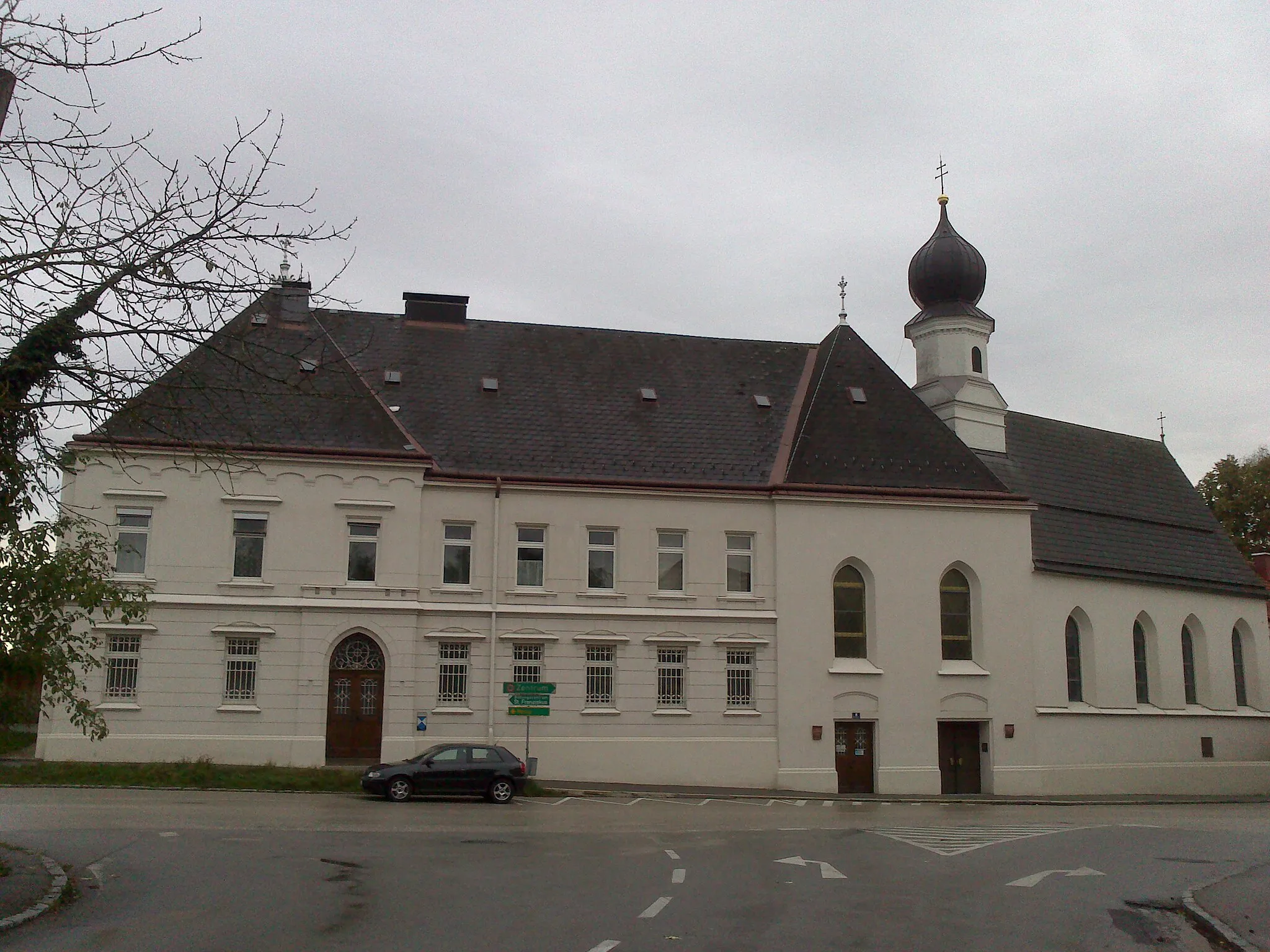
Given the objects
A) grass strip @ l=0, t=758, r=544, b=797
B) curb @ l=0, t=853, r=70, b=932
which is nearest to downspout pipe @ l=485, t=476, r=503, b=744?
grass strip @ l=0, t=758, r=544, b=797

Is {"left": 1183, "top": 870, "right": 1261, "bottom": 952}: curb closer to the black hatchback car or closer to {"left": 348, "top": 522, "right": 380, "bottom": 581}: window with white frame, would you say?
the black hatchback car

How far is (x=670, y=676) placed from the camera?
31969 millimetres

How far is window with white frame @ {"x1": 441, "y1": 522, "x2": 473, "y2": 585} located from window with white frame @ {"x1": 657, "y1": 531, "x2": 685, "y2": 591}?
4924 millimetres

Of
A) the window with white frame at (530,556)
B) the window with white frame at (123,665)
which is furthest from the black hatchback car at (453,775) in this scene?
the window with white frame at (123,665)

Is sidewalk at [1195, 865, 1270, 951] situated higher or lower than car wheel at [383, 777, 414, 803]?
lower

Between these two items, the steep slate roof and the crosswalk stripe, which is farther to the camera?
the steep slate roof

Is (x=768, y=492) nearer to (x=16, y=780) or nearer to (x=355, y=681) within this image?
(x=355, y=681)

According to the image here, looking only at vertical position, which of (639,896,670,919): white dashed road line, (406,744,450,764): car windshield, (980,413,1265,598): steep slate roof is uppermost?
(980,413,1265,598): steep slate roof

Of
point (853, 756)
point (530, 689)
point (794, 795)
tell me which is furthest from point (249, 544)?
point (853, 756)

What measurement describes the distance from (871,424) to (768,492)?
4.37 metres

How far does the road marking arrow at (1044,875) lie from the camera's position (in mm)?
14539

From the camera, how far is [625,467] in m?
33.1

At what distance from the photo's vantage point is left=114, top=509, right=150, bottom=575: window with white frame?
2950cm

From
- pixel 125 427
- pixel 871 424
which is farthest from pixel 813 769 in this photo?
pixel 125 427
